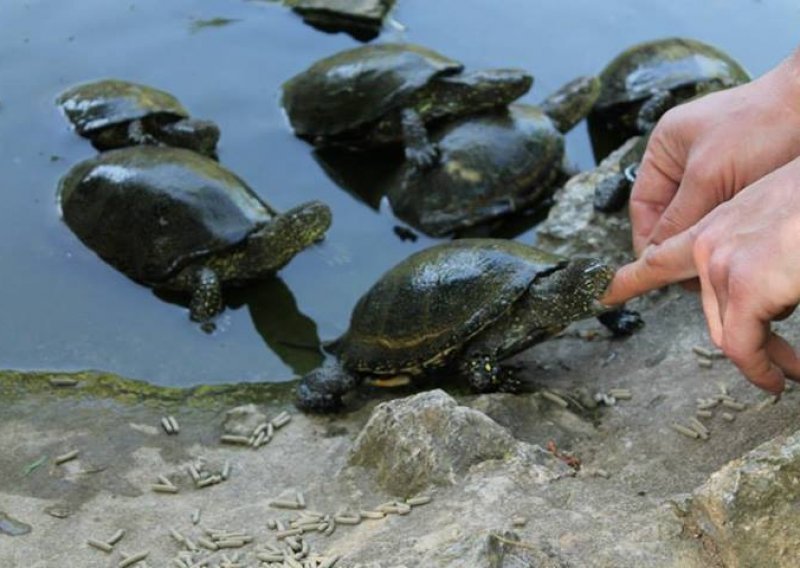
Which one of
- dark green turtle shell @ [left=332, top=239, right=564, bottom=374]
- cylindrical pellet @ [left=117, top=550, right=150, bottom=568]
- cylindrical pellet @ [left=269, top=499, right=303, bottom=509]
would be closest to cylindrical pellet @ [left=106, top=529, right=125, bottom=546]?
cylindrical pellet @ [left=117, top=550, right=150, bottom=568]

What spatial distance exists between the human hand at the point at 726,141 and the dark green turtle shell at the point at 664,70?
3.83 m

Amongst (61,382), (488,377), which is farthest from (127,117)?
(488,377)

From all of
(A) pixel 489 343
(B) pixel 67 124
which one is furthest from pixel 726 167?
(B) pixel 67 124

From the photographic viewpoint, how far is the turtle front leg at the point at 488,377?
4590 millimetres

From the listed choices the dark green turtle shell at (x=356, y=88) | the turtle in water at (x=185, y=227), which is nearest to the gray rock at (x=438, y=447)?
the turtle in water at (x=185, y=227)

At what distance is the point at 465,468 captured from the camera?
11.1ft

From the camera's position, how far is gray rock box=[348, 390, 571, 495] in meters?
3.37

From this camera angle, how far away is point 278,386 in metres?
5.04

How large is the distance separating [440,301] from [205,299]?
1474mm

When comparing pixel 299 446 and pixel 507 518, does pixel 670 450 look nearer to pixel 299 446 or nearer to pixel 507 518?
Answer: pixel 507 518

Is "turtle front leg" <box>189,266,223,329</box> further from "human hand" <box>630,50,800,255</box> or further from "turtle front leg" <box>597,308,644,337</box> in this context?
"human hand" <box>630,50,800,255</box>

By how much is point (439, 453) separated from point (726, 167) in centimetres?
127

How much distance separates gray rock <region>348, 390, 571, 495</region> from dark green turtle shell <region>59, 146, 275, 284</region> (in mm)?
2487

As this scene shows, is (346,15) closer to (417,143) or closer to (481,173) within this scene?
(417,143)
